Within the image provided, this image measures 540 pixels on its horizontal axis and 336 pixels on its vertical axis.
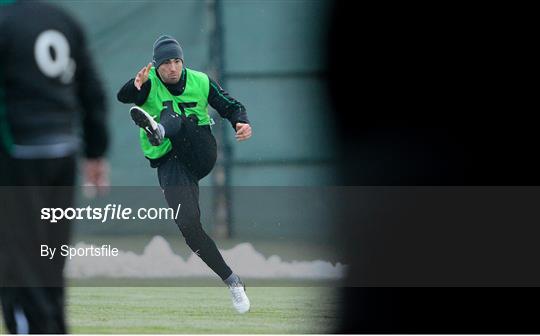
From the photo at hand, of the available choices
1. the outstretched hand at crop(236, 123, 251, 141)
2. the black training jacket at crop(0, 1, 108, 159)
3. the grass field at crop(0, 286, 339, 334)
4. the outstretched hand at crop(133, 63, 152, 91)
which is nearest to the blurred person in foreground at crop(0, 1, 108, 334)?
the black training jacket at crop(0, 1, 108, 159)

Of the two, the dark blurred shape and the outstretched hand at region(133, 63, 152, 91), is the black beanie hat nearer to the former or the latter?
the outstretched hand at region(133, 63, 152, 91)

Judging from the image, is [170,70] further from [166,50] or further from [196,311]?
[196,311]

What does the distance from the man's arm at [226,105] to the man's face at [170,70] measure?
18 centimetres

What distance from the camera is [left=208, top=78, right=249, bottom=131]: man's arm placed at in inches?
224

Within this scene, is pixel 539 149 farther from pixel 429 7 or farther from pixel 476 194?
pixel 429 7

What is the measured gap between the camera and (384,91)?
5816 mm

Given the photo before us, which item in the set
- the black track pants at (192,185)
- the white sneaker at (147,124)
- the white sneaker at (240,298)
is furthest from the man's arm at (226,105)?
the white sneaker at (240,298)

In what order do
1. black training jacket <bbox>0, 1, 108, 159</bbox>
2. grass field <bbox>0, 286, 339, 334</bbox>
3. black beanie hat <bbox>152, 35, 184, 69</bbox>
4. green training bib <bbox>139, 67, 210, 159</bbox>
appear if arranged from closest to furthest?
black training jacket <bbox>0, 1, 108, 159</bbox> → grass field <bbox>0, 286, 339, 334</bbox> → green training bib <bbox>139, 67, 210, 159</bbox> → black beanie hat <bbox>152, 35, 184, 69</bbox>

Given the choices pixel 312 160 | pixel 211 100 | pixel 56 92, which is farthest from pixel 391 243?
pixel 56 92

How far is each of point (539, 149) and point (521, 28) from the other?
23.2 inches

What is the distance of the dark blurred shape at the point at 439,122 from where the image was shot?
5.81 meters

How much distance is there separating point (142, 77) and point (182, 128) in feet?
1.06
